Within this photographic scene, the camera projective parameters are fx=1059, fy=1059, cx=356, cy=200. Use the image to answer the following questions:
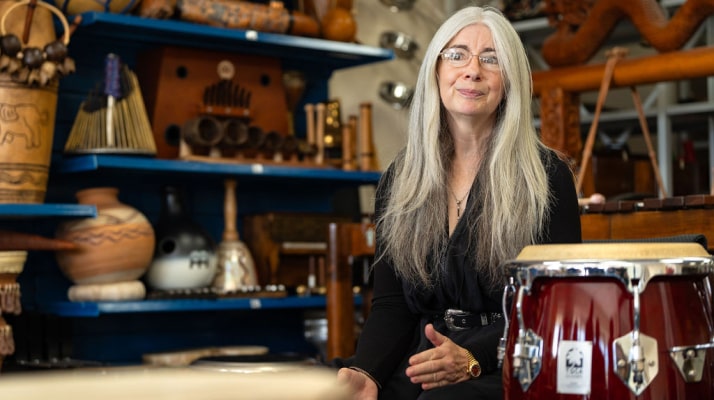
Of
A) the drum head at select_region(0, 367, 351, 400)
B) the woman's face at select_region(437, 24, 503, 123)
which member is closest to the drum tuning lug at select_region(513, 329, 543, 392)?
the woman's face at select_region(437, 24, 503, 123)

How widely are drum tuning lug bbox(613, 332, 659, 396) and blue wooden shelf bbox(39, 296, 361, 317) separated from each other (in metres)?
2.13

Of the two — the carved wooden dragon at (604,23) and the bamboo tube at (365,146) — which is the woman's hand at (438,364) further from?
the bamboo tube at (365,146)

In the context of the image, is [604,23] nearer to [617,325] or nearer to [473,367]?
[473,367]

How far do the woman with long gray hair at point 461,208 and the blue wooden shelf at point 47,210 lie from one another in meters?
1.35

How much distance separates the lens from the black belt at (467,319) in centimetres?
194

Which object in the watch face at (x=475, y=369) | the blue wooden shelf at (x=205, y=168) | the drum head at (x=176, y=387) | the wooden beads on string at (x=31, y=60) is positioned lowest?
the watch face at (x=475, y=369)

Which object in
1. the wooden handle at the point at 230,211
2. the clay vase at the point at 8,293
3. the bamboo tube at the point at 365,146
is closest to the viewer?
the clay vase at the point at 8,293

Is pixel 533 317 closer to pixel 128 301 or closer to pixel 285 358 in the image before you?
pixel 285 358

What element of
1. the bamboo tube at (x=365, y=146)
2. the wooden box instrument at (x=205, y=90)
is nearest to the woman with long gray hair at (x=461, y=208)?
the wooden box instrument at (x=205, y=90)

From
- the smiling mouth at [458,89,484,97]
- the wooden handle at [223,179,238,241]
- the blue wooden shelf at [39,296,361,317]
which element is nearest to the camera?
the smiling mouth at [458,89,484,97]

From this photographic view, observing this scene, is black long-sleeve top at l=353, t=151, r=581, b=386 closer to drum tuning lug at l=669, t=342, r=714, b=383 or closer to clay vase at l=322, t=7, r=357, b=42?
drum tuning lug at l=669, t=342, r=714, b=383

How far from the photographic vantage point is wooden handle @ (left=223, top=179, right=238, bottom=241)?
3.74m

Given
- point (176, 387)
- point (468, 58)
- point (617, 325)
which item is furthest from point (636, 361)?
point (176, 387)

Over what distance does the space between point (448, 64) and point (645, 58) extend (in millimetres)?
1215
